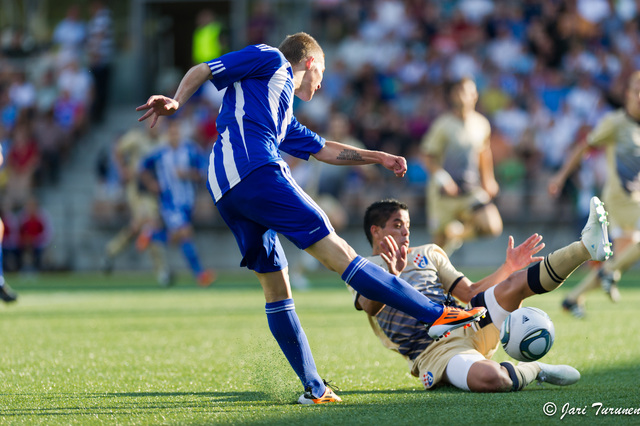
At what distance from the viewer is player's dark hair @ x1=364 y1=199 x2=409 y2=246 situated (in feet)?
17.0

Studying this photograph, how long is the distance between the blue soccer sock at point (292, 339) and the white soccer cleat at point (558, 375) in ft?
4.23

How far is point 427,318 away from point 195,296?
900cm

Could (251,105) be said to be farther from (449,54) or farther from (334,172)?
(449,54)

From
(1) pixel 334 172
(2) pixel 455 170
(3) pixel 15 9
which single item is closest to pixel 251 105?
(2) pixel 455 170

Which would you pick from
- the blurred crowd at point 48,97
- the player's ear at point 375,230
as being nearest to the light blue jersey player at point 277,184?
the player's ear at point 375,230

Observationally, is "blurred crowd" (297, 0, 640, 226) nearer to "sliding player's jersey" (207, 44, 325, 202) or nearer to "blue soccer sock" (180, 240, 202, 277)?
"blue soccer sock" (180, 240, 202, 277)

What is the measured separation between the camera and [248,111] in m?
4.68

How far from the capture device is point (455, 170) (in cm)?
1103

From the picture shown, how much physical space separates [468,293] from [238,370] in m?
1.78

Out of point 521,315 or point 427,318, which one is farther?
point 521,315

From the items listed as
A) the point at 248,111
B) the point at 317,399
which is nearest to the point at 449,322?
the point at 317,399

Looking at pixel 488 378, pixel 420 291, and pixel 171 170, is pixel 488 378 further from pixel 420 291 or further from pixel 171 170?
pixel 171 170

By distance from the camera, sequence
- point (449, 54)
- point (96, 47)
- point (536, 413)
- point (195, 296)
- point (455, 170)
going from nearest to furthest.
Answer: point (536, 413), point (455, 170), point (195, 296), point (449, 54), point (96, 47)

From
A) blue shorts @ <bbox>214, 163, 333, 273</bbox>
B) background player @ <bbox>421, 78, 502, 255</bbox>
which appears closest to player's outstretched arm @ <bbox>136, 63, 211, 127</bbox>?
blue shorts @ <bbox>214, 163, 333, 273</bbox>
